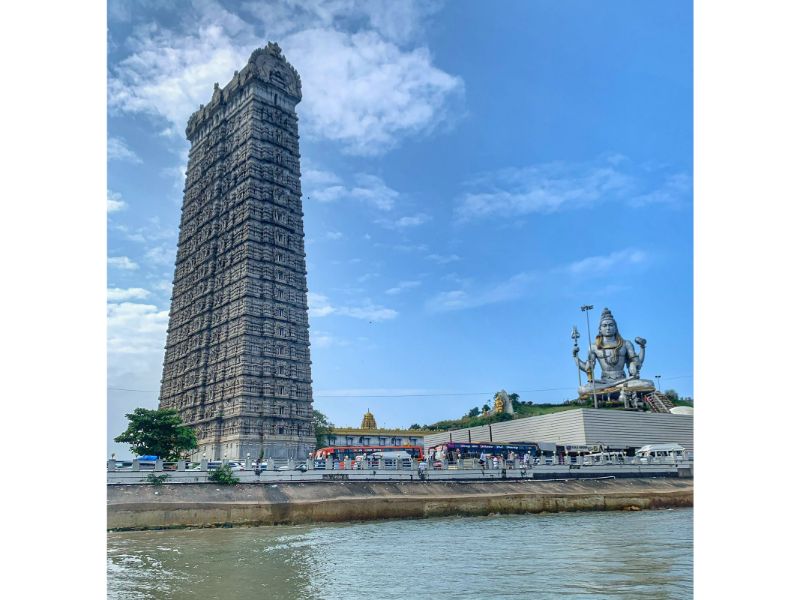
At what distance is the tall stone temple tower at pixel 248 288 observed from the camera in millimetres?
61719

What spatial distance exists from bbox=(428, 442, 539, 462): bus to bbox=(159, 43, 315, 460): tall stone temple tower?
1416 cm

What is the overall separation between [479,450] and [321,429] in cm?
2365

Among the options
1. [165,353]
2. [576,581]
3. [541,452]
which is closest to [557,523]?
[576,581]

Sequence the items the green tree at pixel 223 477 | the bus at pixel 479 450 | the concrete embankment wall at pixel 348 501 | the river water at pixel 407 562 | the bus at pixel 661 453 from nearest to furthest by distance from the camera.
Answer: the river water at pixel 407 562 → the concrete embankment wall at pixel 348 501 → the green tree at pixel 223 477 → the bus at pixel 661 453 → the bus at pixel 479 450

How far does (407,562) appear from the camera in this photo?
20.2 metres

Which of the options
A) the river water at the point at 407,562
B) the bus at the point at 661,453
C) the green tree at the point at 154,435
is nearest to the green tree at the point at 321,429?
the green tree at the point at 154,435

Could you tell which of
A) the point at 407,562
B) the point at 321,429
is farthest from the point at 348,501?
the point at 321,429

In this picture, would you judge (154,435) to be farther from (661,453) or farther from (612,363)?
(612,363)

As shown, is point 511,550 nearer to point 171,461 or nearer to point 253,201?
point 171,461

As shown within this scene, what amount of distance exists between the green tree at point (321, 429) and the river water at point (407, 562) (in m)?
48.4

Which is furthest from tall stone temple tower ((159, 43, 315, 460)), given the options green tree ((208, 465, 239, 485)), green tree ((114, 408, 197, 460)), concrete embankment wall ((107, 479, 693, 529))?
concrete embankment wall ((107, 479, 693, 529))

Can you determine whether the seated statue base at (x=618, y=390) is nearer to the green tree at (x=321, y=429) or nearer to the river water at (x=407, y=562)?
the green tree at (x=321, y=429)
